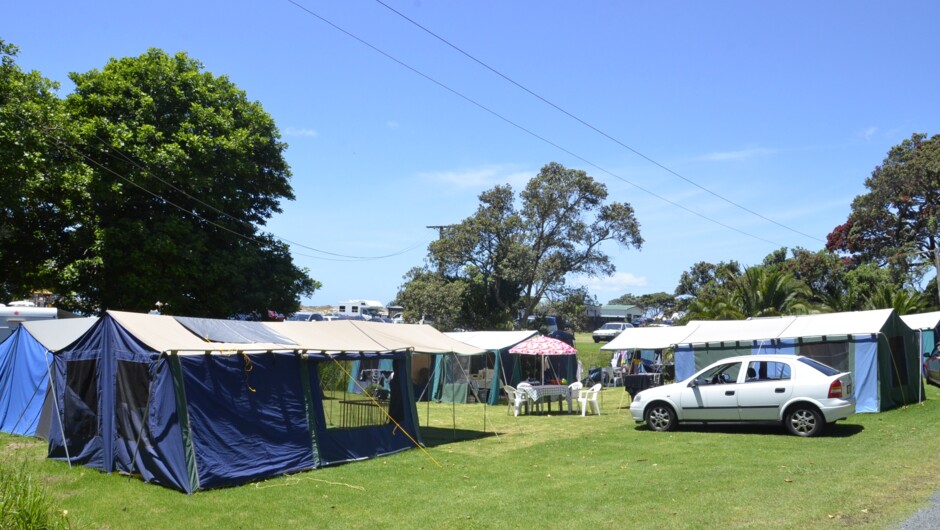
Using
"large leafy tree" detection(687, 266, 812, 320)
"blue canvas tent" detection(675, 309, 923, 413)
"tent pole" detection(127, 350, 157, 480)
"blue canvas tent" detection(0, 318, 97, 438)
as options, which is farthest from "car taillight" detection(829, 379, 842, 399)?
"large leafy tree" detection(687, 266, 812, 320)

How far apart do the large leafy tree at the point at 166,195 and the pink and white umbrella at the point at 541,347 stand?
7664mm

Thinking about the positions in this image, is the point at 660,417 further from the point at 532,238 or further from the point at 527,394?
the point at 532,238

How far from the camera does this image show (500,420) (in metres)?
18.3

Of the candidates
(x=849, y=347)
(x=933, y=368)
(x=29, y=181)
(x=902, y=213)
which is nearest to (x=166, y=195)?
(x=29, y=181)

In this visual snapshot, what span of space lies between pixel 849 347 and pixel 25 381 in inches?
694

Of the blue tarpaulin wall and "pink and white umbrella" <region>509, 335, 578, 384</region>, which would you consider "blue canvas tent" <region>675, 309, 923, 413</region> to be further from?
the blue tarpaulin wall

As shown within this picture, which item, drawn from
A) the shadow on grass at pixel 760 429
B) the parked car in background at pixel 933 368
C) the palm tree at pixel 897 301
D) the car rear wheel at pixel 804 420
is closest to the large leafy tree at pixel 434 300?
the palm tree at pixel 897 301

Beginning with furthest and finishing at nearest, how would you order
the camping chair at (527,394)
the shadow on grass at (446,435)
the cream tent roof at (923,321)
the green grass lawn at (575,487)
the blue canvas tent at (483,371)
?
the cream tent roof at (923,321)
the blue canvas tent at (483,371)
the camping chair at (527,394)
the shadow on grass at (446,435)
the green grass lawn at (575,487)

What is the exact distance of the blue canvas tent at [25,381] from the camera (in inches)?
555

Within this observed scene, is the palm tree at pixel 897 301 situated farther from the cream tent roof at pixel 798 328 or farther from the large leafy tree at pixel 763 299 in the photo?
the cream tent roof at pixel 798 328

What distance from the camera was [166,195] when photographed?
72.1ft

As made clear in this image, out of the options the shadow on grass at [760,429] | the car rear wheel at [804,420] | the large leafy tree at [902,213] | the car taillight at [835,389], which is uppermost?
the large leafy tree at [902,213]

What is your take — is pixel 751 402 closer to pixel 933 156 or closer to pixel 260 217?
pixel 260 217

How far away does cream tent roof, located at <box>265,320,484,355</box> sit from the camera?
13039 millimetres
